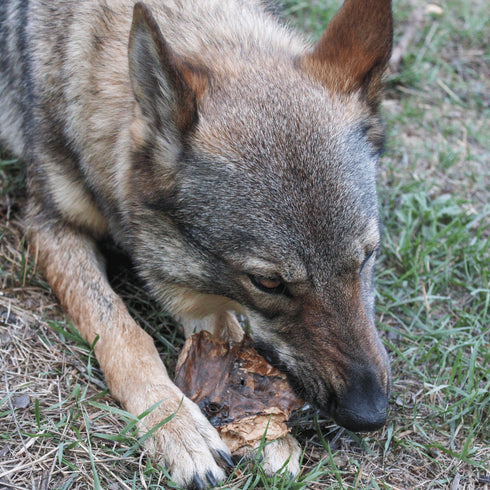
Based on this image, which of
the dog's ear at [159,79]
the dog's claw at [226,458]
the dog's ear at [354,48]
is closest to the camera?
the dog's ear at [159,79]

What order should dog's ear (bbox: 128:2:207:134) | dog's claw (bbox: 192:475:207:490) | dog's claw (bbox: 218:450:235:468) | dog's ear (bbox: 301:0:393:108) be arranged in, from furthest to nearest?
dog's ear (bbox: 301:0:393:108)
dog's claw (bbox: 218:450:235:468)
dog's claw (bbox: 192:475:207:490)
dog's ear (bbox: 128:2:207:134)

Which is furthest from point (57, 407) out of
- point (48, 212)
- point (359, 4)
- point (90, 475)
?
point (359, 4)

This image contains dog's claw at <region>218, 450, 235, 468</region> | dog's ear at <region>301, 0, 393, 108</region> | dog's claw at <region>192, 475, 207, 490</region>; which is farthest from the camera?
dog's ear at <region>301, 0, 393, 108</region>

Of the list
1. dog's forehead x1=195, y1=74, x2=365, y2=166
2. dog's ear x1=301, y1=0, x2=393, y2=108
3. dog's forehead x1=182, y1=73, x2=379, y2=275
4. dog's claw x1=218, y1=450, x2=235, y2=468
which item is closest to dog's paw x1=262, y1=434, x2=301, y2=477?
dog's claw x1=218, y1=450, x2=235, y2=468

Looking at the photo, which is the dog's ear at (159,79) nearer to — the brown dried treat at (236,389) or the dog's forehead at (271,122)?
the dog's forehead at (271,122)

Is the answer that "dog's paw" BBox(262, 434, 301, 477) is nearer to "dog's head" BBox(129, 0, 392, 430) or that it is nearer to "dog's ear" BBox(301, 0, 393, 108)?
"dog's head" BBox(129, 0, 392, 430)

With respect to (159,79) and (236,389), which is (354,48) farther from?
(236,389)

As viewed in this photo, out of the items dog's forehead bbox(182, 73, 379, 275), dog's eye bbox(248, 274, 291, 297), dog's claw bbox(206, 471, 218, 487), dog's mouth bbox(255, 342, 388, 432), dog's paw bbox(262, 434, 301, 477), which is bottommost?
dog's claw bbox(206, 471, 218, 487)

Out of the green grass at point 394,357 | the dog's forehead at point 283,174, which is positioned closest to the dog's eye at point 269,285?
the dog's forehead at point 283,174

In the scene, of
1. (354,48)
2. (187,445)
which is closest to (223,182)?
(354,48)
